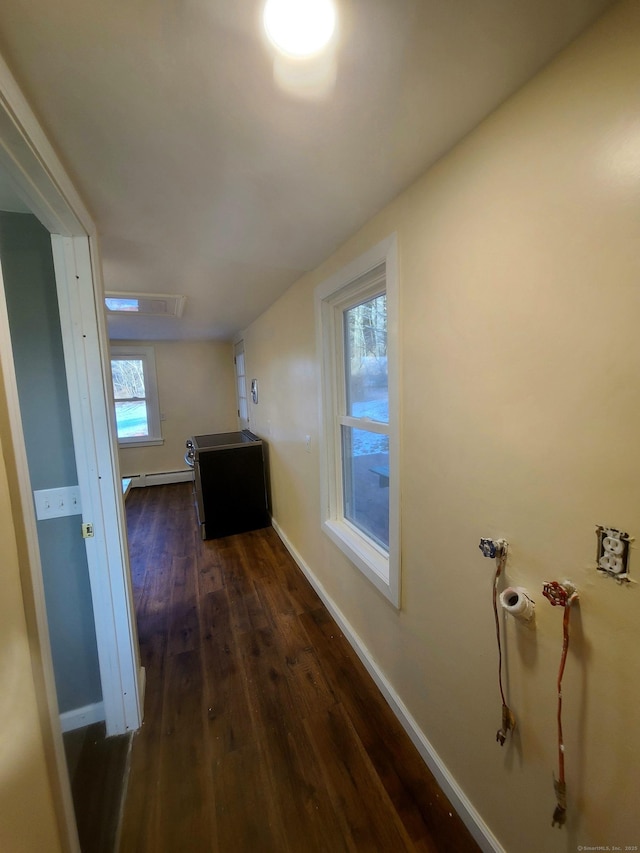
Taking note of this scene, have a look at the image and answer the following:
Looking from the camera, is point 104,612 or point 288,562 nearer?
point 104,612

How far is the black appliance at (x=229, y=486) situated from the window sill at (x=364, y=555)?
5.06ft

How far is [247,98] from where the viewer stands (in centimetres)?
79

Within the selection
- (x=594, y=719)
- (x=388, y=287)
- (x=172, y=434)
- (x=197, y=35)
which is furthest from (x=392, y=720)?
(x=172, y=434)

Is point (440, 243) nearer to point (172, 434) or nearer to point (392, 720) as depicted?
point (392, 720)

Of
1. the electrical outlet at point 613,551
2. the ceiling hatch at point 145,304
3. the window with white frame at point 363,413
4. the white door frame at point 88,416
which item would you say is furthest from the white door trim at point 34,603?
the ceiling hatch at point 145,304

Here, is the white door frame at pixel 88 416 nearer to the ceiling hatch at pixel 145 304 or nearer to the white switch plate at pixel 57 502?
the white switch plate at pixel 57 502

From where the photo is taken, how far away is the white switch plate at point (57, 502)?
1.33 m

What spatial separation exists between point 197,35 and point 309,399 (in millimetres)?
1758

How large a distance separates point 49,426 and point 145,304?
1.79m

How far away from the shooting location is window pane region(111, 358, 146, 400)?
16.0 ft

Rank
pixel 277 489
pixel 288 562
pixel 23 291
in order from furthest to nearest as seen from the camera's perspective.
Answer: pixel 277 489
pixel 288 562
pixel 23 291

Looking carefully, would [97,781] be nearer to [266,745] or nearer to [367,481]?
[266,745]

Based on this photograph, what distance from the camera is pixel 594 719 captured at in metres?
0.74

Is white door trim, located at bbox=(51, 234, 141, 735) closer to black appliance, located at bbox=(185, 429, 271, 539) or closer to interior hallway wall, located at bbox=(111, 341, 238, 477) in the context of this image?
black appliance, located at bbox=(185, 429, 271, 539)
